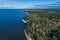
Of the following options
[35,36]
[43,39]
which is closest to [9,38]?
[35,36]

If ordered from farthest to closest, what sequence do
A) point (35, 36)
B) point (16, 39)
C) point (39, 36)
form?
1. point (16, 39)
2. point (35, 36)
3. point (39, 36)

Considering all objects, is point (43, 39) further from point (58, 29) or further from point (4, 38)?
point (4, 38)

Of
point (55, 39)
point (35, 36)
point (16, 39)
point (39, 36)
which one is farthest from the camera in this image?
point (16, 39)

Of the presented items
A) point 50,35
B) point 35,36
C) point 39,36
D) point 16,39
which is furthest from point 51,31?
point 16,39

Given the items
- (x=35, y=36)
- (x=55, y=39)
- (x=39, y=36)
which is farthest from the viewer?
(x=35, y=36)

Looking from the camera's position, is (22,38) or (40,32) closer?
(40,32)

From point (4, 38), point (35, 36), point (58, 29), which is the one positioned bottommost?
point (4, 38)

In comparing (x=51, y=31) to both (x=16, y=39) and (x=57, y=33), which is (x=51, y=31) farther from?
(x=16, y=39)

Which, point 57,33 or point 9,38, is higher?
point 57,33

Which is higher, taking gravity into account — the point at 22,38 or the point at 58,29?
the point at 58,29
